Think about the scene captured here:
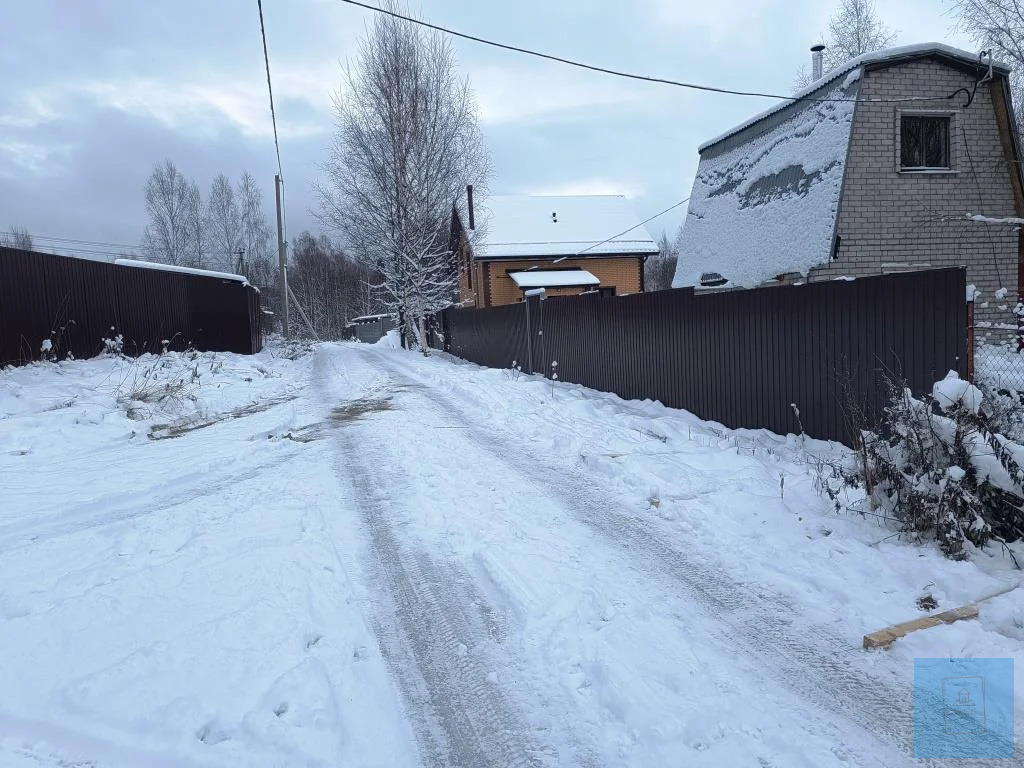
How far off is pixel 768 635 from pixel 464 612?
1622 mm

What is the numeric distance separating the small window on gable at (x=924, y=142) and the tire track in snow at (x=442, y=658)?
11.7 m

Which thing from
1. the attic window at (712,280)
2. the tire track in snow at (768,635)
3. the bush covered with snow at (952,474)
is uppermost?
the attic window at (712,280)

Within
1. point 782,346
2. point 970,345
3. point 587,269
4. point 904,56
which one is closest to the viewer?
point 970,345

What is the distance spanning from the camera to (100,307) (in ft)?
43.9

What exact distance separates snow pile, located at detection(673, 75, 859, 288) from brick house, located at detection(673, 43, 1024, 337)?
33 mm

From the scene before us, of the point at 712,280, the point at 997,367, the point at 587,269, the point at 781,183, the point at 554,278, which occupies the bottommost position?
the point at 997,367

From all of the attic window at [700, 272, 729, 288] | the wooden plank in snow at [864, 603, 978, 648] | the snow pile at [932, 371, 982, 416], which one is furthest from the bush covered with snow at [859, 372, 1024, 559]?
the attic window at [700, 272, 729, 288]

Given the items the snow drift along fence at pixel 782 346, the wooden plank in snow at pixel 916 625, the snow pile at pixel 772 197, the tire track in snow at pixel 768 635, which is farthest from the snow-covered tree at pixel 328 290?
the wooden plank in snow at pixel 916 625

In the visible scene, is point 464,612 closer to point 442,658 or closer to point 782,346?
point 442,658

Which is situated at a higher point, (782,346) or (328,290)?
(328,290)

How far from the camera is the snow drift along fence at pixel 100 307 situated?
35.6ft

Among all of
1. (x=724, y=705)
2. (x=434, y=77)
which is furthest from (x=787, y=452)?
(x=434, y=77)

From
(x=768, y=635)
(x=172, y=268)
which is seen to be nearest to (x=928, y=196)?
(x=768, y=635)

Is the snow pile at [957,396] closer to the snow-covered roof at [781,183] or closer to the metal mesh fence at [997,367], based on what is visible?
the metal mesh fence at [997,367]
